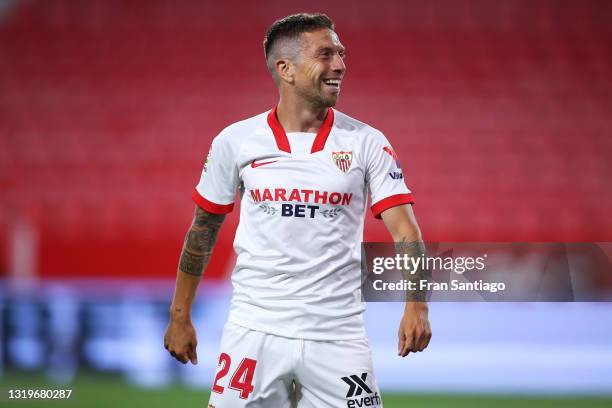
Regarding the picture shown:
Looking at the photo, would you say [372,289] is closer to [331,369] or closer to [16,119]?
[331,369]

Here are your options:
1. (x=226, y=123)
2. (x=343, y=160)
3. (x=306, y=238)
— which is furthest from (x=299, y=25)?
(x=226, y=123)

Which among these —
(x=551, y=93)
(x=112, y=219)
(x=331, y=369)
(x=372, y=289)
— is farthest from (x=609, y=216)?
(x=331, y=369)

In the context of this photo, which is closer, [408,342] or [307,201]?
[408,342]

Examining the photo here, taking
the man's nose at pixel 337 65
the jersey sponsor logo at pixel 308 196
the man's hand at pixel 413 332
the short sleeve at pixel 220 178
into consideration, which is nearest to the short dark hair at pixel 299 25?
the man's nose at pixel 337 65

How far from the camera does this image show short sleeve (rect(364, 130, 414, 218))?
3145 millimetres

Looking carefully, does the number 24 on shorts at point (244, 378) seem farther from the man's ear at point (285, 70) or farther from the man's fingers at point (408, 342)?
the man's ear at point (285, 70)

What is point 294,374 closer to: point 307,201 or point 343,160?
point 307,201

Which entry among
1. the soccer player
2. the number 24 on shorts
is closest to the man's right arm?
the soccer player

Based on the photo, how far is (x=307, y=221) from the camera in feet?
10.2

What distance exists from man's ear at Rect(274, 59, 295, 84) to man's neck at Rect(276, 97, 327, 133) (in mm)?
84

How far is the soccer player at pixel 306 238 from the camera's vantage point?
10.1ft

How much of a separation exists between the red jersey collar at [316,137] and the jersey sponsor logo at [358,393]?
2.55ft

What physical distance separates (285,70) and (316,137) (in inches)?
11.0

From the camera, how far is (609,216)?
998 cm
